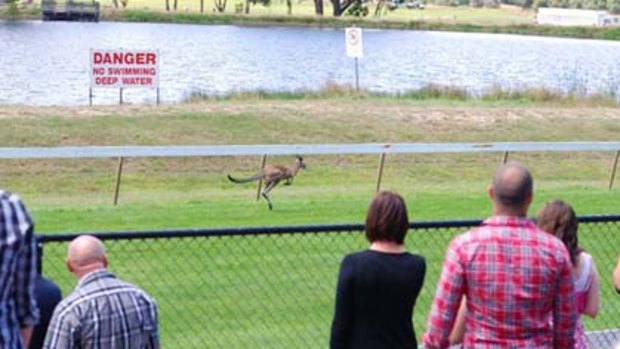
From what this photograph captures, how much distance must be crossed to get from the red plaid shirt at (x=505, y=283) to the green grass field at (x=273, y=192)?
4034 millimetres

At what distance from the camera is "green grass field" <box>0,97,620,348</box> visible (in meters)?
10.9

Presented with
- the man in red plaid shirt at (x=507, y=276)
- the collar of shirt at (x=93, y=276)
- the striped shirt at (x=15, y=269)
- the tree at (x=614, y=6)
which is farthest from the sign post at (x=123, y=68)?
the tree at (x=614, y=6)

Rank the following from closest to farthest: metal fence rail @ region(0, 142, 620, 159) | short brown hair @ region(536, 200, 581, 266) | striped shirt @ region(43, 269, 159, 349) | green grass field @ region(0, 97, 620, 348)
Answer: striped shirt @ region(43, 269, 159, 349)
short brown hair @ region(536, 200, 581, 266)
green grass field @ region(0, 97, 620, 348)
metal fence rail @ region(0, 142, 620, 159)

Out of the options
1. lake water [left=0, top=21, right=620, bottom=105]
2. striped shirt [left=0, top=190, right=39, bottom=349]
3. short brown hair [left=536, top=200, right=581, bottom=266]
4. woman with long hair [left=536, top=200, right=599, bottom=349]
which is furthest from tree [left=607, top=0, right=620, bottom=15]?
striped shirt [left=0, top=190, right=39, bottom=349]

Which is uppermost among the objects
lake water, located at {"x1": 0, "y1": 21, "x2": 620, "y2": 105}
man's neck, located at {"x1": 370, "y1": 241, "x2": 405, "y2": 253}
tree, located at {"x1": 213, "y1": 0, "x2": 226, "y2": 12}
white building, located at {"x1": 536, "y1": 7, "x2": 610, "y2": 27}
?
man's neck, located at {"x1": 370, "y1": 241, "x2": 405, "y2": 253}

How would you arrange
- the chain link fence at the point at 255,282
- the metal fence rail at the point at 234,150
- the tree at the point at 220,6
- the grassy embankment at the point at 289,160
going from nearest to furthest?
the chain link fence at the point at 255,282
the grassy embankment at the point at 289,160
the metal fence rail at the point at 234,150
the tree at the point at 220,6

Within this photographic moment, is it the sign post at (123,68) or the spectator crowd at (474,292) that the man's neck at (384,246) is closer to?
the spectator crowd at (474,292)

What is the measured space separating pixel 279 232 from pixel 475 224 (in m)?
1.35

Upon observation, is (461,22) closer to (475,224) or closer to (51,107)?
(51,107)

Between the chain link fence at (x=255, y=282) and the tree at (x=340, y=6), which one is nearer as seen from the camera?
the chain link fence at (x=255, y=282)

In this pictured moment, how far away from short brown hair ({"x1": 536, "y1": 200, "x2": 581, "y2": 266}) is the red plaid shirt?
0.51 m

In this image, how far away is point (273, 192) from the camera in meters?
19.6

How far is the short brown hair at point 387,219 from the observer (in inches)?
248

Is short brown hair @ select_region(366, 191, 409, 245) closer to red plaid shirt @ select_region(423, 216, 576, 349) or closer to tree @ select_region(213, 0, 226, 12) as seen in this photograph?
red plaid shirt @ select_region(423, 216, 576, 349)
